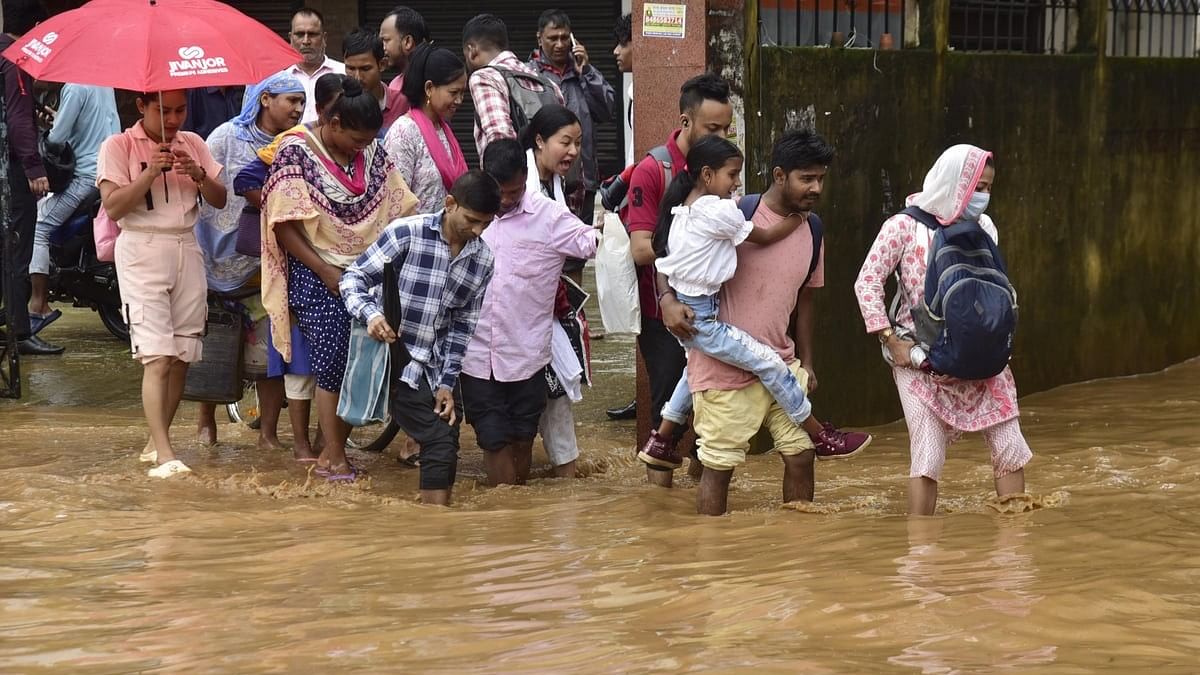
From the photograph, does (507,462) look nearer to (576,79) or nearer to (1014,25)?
(576,79)

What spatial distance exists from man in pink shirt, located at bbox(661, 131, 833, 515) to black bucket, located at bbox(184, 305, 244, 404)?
2509mm

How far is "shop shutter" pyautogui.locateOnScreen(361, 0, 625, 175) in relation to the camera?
17.0m

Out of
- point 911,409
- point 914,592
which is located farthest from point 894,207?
point 914,592

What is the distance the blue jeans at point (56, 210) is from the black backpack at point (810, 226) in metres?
6.07

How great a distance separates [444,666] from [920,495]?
238cm

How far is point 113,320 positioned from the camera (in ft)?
36.9

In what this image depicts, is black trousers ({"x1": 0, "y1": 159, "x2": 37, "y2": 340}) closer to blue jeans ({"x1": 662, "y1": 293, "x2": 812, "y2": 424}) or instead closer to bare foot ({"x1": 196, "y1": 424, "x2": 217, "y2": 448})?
bare foot ({"x1": 196, "y1": 424, "x2": 217, "y2": 448})

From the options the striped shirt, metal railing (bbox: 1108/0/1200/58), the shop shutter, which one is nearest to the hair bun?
the striped shirt

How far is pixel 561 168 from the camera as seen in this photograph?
23.1 ft

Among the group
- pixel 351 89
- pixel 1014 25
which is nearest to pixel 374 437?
pixel 351 89

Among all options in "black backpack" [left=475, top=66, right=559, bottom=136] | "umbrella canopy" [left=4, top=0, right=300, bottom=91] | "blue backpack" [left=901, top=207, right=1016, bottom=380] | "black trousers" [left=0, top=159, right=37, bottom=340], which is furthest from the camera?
"black trousers" [left=0, top=159, right=37, bottom=340]

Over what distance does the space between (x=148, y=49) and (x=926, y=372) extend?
336cm

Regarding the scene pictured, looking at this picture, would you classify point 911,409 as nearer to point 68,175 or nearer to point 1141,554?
point 1141,554

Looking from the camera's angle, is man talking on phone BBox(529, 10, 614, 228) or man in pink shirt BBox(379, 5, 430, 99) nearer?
man in pink shirt BBox(379, 5, 430, 99)
